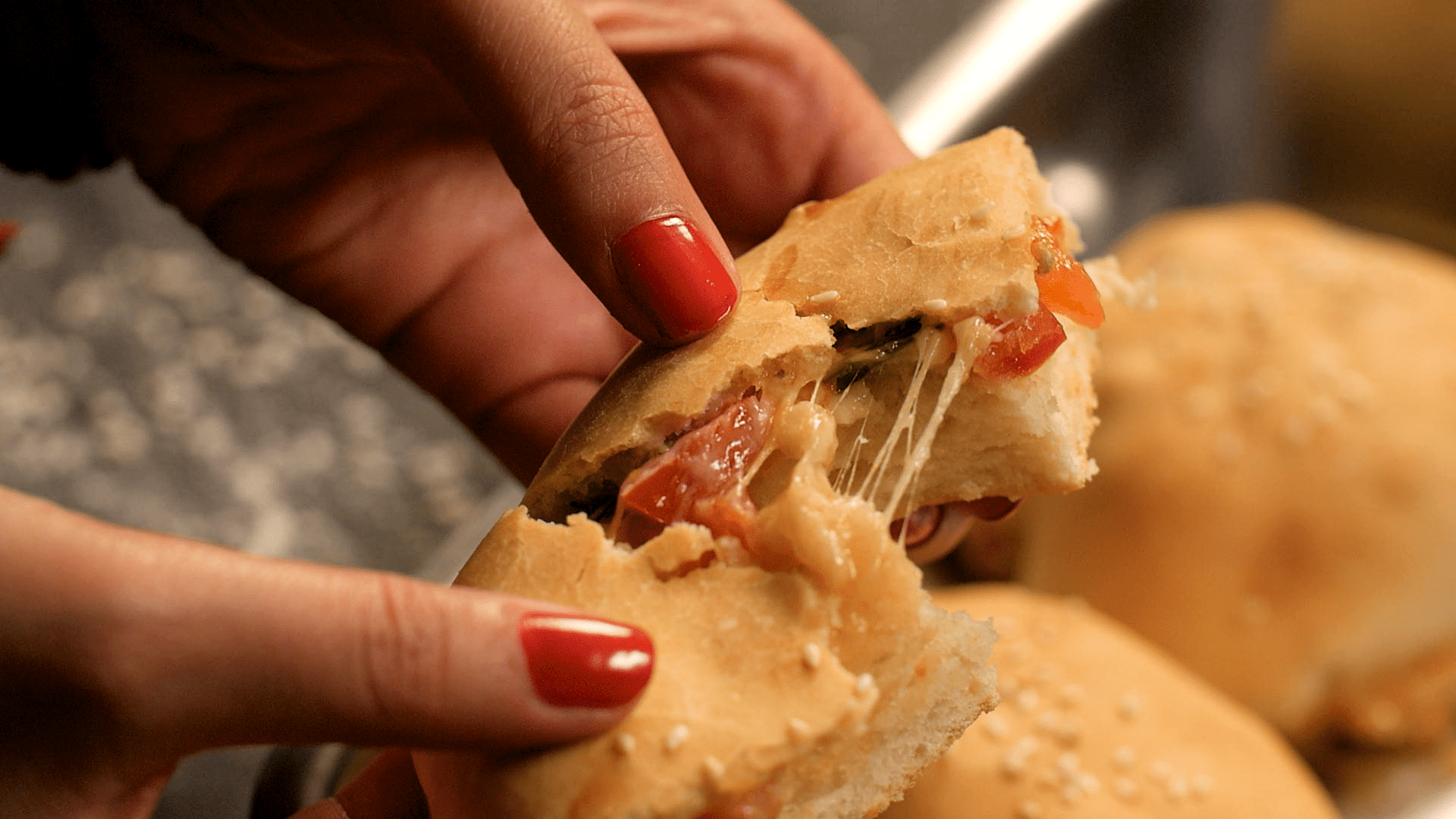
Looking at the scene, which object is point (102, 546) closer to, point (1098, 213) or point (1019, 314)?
point (1019, 314)

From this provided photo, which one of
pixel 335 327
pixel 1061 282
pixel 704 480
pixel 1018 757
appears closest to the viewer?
pixel 704 480

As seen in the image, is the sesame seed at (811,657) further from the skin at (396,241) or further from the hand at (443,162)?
the hand at (443,162)

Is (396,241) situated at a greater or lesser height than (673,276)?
lesser

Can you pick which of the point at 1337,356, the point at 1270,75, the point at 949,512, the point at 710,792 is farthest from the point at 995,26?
the point at 710,792

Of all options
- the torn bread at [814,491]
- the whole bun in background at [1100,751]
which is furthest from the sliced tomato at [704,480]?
the whole bun in background at [1100,751]

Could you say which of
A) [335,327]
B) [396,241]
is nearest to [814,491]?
[396,241]

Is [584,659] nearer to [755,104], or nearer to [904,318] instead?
[904,318]
